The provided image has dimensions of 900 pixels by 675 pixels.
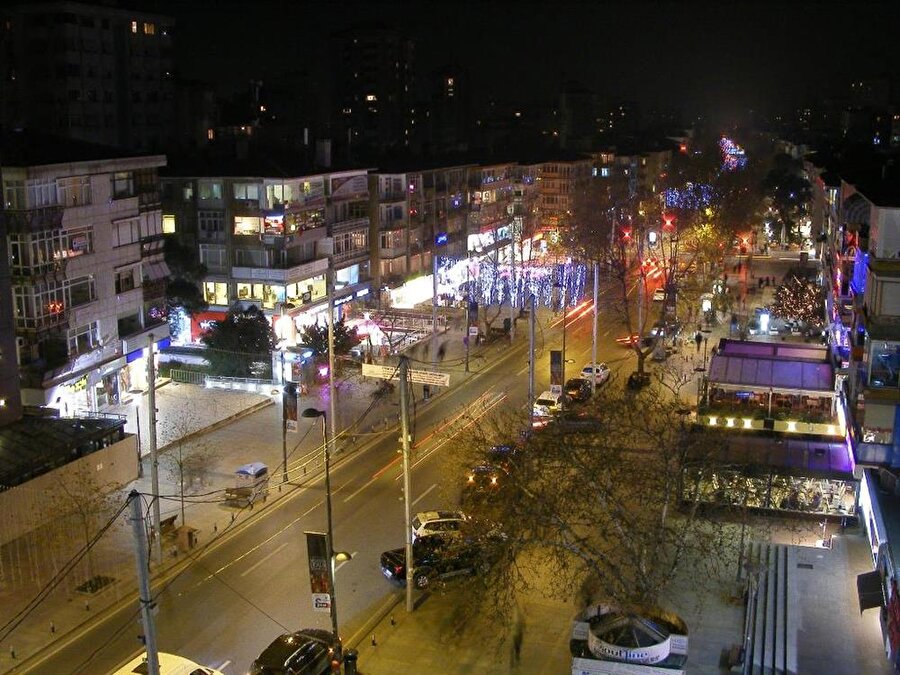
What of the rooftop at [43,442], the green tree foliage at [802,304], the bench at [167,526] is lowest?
the bench at [167,526]

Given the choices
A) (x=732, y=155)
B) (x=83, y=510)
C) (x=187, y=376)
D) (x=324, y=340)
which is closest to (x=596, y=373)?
(x=324, y=340)

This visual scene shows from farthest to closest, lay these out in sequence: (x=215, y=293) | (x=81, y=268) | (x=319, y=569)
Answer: (x=215, y=293)
(x=81, y=268)
(x=319, y=569)

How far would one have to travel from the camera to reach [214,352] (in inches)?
1655

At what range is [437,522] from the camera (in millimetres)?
25500

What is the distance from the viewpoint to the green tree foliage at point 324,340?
145 ft

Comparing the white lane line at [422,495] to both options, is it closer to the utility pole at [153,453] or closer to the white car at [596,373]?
the utility pole at [153,453]

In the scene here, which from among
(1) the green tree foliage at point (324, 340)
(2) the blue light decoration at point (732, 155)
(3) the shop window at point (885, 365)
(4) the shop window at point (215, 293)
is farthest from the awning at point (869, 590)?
(2) the blue light decoration at point (732, 155)

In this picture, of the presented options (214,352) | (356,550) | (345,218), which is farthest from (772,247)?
(356,550)

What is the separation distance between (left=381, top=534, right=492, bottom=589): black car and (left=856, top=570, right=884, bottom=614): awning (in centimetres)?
860

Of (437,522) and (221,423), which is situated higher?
(437,522)

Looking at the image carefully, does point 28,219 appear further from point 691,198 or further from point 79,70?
point 691,198

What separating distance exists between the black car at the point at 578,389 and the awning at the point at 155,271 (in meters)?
17.5

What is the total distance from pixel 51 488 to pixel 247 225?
2432cm

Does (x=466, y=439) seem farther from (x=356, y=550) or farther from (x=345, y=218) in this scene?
(x=345, y=218)
